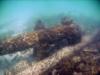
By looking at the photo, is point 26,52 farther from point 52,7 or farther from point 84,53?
point 52,7

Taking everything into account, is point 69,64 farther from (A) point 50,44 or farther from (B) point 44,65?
(A) point 50,44

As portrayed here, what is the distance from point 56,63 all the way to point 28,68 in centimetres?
131

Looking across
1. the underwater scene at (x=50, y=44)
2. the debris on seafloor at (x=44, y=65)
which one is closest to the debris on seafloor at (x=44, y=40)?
the underwater scene at (x=50, y=44)

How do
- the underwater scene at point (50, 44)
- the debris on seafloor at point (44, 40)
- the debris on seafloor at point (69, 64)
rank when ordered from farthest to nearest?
the debris on seafloor at point (44, 40), the underwater scene at point (50, 44), the debris on seafloor at point (69, 64)

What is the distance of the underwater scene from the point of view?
9.02 m

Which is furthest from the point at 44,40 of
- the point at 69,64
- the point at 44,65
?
the point at 69,64

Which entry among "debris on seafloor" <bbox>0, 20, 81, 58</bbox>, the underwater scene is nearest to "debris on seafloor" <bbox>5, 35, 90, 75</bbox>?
the underwater scene

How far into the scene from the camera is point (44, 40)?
10344 millimetres

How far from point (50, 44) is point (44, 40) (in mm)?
374

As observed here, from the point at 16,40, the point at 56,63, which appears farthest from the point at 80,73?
the point at 16,40

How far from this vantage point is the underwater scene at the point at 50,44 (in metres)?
9.02

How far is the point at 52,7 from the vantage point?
15.9 m

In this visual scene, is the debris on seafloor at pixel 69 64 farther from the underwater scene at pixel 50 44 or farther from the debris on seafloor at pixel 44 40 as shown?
the debris on seafloor at pixel 44 40

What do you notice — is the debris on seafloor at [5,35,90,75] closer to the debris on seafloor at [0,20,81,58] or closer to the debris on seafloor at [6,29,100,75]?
the debris on seafloor at [6,29,100,75]
